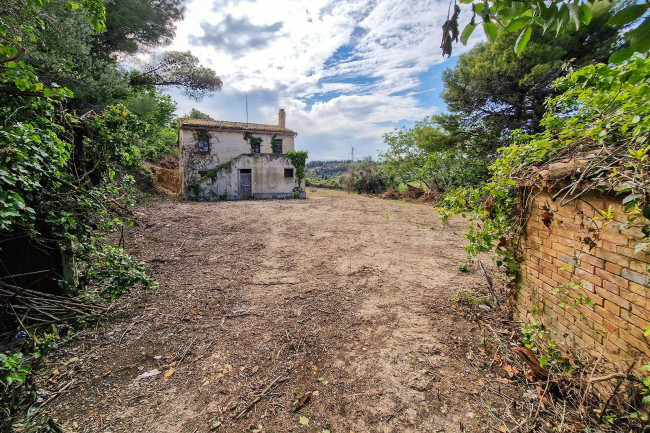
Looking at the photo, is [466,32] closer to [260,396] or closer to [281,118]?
[260,396]

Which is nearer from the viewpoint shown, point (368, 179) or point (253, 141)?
point (253, 141)

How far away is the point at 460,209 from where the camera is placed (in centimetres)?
335

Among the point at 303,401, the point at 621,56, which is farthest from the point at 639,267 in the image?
the point at 303,401

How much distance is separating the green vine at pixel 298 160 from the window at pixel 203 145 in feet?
18.5

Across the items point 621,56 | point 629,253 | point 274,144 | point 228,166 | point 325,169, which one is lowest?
point 629,253

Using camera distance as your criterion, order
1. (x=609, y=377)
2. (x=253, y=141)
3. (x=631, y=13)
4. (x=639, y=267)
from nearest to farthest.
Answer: (x=631, y=13) < (x=639, y=267) < (x=609, y=377) < (x=253, y=141)

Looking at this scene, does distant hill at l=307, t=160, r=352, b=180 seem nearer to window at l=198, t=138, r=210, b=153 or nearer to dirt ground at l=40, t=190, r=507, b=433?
window at l=198, t=138, r=210, b=153

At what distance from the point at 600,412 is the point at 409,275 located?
294cm

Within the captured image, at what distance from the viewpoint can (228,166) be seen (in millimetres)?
16391

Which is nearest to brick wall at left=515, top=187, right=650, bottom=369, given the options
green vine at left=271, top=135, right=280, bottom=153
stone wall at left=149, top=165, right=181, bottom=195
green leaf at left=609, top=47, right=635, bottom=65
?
green leaf at left=609, top=47, right=635, bottom=65

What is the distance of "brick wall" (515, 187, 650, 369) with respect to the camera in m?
1.78

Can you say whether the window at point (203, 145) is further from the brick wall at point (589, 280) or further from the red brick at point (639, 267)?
the red brick at point (639, 267)

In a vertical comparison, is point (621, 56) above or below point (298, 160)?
below

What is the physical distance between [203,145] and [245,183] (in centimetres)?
436
